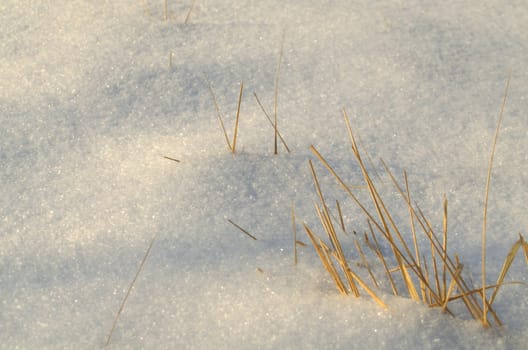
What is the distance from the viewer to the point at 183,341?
93 centimetres

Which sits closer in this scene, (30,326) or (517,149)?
(30,326)

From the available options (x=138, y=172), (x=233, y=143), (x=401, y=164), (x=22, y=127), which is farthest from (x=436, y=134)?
(x=22, y=127)

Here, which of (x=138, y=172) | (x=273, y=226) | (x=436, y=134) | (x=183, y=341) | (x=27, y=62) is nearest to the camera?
(x=183, y=341)

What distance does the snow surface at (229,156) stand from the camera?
3.15 ft

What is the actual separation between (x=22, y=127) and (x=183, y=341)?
65cm

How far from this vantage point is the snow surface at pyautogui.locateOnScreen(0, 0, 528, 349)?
0.96 metres

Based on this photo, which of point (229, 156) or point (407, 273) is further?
point (229, 156)

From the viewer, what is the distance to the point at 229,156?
1271mm

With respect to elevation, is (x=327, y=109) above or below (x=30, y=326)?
above

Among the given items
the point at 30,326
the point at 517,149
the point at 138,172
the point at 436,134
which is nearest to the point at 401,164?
the point at 436,134

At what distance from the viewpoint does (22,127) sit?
4.47ft

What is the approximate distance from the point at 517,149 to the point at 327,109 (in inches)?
15.0

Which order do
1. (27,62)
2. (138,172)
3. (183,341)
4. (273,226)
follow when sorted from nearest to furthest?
(183,341)
(273,226)
(138,172)
(27,62)

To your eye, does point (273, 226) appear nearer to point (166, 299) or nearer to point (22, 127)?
point (166, 299)
